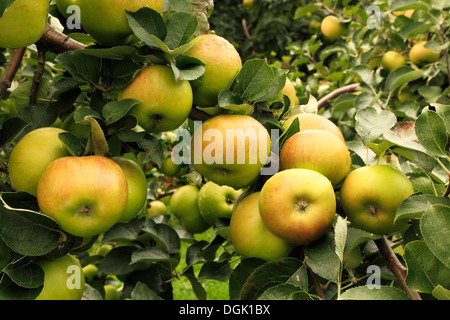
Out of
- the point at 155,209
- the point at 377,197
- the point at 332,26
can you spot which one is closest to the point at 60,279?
the point at 377,197

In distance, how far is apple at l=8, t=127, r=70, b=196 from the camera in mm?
687

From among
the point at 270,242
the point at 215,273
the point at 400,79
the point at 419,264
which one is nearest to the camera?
the point at 419,264

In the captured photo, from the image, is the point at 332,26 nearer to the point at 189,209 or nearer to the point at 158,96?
the point at 189,209

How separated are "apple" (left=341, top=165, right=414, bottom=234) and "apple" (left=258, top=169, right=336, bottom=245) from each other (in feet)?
0.17

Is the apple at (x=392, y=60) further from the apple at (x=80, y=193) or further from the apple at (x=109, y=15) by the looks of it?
the apple at (x=80, y=193)

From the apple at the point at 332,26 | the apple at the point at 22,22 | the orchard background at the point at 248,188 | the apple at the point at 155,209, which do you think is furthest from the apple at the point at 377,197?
the apple at the point at 332,26

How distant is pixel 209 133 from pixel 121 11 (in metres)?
0.24

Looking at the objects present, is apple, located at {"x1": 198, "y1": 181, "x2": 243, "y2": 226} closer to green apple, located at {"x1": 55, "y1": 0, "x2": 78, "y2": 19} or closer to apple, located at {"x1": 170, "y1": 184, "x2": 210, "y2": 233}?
apple, located at {"x1": 170, "y1": 184, "x2": 210, "y2": 233}

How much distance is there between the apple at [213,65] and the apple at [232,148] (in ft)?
0.21

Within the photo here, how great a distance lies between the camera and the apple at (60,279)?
2.42 feet

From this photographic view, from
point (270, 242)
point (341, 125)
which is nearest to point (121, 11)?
point (270, 242)

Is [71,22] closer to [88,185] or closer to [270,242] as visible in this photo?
[88,185]

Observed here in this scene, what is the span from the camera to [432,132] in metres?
0.65
